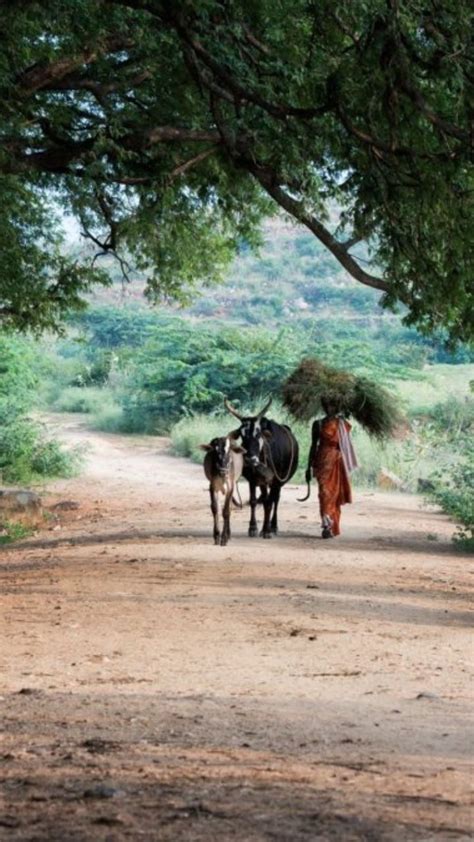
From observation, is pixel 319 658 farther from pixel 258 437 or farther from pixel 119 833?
pixel 258 437

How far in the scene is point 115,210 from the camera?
68.0 ft

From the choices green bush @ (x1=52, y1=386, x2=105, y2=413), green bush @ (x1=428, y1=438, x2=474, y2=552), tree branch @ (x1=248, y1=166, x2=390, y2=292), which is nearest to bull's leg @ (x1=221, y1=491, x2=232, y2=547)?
green bush @ (x1=428, y1=438, x2=474, y2=552)

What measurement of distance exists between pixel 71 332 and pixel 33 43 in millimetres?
79480

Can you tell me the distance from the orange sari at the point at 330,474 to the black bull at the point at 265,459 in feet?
1.41

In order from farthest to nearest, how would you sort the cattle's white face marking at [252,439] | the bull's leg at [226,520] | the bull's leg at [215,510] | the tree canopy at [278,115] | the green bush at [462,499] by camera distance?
the green bush at [462,499]
the cattle's white face marking at [252,439]
the bull's leg at [226,520]
the bull's leg at [215,510]
the tree canopy at [278,115]

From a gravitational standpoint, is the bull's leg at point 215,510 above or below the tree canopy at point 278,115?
below

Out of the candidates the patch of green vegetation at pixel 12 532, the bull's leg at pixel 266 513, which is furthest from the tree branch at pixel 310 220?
the patch of green vegetation at pixel 12 532

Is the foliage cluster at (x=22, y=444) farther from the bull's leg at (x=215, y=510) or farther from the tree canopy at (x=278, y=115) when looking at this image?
the bull's leg at (x=215, y=510)

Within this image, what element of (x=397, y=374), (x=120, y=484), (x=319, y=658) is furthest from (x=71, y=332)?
(x=319, y=658)

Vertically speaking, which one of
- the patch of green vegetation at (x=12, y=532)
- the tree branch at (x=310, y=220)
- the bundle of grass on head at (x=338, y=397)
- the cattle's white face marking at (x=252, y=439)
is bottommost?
the patch of green vegetation at (x=12, y=532)

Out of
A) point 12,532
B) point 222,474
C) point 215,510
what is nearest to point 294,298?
point 12,532

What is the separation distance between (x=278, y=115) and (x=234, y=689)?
5841mm

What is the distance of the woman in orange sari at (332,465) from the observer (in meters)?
20.5

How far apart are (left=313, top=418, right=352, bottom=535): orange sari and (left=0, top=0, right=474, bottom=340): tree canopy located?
3.31 meters
